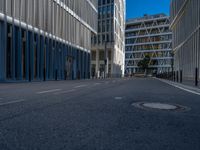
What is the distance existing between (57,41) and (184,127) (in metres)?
27.5

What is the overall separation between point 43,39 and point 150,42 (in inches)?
3495

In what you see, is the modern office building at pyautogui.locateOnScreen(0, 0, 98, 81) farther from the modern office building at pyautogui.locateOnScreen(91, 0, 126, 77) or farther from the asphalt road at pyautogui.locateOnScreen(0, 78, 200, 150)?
the modern office building at pyautogui.locateOnScreen(91, 0, 126, 77)

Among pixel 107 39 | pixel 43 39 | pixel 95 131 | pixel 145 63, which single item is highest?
pixel 107 39

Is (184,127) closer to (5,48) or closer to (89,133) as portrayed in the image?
(89,133)

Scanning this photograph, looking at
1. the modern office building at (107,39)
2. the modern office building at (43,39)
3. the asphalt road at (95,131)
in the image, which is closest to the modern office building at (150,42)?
the modern office building at (107,39)

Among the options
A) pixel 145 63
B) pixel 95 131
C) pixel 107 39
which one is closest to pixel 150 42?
pixel 145 63

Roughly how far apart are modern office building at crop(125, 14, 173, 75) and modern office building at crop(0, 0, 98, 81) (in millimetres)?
67831

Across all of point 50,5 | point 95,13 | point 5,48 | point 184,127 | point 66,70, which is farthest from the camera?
point 95,13

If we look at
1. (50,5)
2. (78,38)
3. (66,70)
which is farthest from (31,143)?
(78,38)

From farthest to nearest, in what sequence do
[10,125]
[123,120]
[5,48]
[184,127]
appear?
1. [5,48]
2. [123,120]
3. [184,127]
4. [10,125]

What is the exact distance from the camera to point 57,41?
29.7 m

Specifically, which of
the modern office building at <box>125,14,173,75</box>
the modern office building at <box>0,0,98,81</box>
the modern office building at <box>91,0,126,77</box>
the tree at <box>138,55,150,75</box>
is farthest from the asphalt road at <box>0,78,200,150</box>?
the modern office building at <box>125,14,173,75</box>

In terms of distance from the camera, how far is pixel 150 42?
355 ft

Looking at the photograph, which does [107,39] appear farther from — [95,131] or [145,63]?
[95,131]
